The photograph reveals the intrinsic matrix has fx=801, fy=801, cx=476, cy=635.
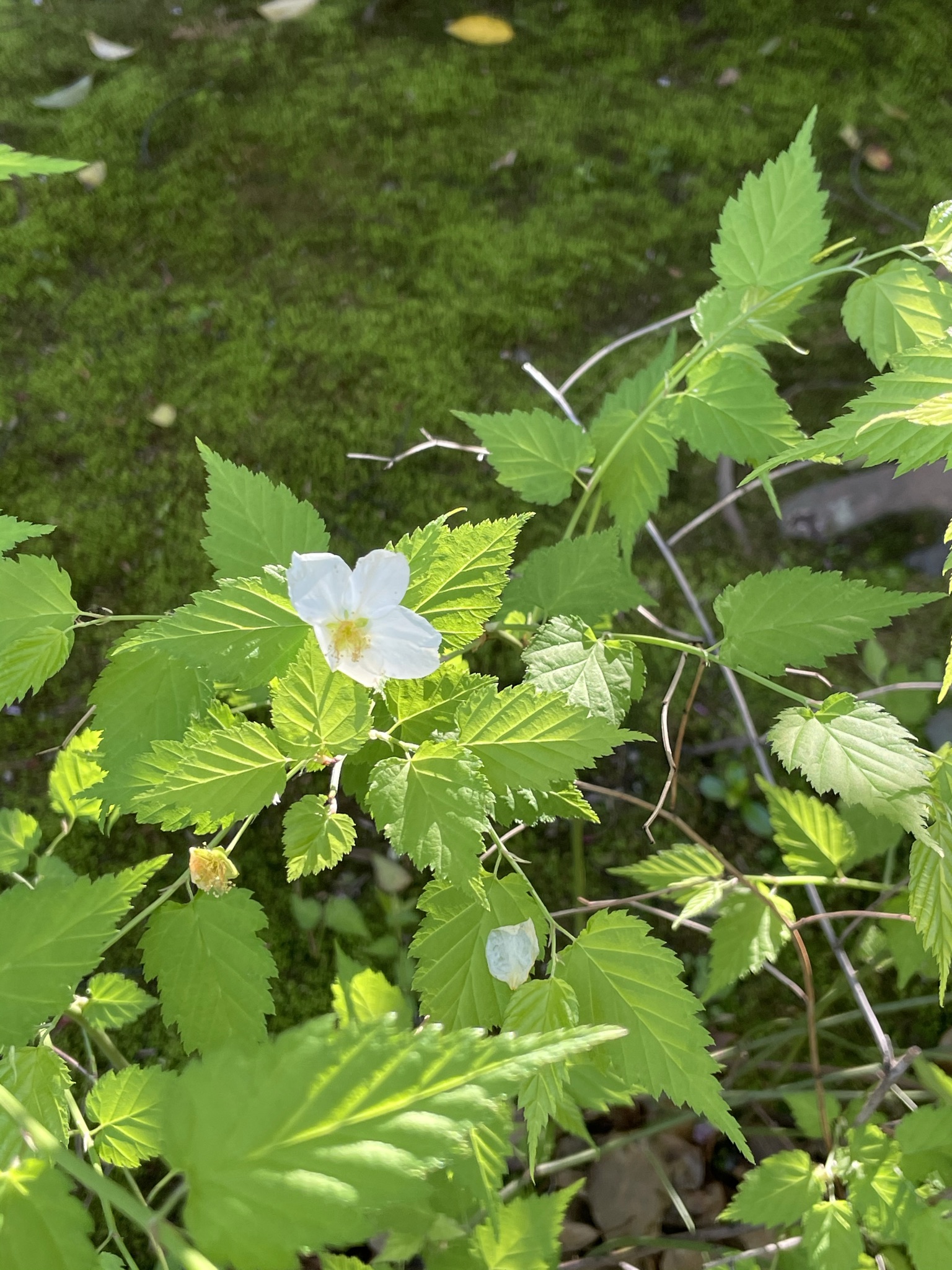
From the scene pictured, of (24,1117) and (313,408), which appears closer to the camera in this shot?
(24,1117)

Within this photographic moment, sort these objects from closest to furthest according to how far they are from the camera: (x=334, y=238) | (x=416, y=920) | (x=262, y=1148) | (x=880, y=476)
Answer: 1. (x=262, y=1148)
2. (x=416, y=920)
3. (x=880, y=476)
4. (x=334, y=238)

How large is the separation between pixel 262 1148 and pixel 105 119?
224 cm

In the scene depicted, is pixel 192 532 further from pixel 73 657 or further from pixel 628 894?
pixel 628 894

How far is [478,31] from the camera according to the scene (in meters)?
2.03

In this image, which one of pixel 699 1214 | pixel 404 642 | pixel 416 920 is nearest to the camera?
pixel 404 642

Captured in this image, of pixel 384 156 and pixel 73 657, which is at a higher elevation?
pixel 384 156

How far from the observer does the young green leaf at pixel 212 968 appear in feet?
2.69

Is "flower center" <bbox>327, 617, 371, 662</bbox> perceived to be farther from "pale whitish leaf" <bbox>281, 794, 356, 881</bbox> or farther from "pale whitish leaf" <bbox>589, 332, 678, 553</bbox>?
"pale whitish leaf" <bbox>589, 332, 678, 553</bbox>

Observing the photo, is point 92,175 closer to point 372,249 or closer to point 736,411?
point 372,249

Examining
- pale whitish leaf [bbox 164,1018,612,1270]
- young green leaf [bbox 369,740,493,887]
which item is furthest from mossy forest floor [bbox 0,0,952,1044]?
pale whitish leaf [bbox 164,1018,612,1270]

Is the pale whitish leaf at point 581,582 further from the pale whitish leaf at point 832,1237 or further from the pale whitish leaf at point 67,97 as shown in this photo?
the pale whitish leaf at point 67,97

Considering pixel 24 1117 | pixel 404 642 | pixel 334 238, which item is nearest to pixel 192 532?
pixel 334 238

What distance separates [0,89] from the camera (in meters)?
1.91

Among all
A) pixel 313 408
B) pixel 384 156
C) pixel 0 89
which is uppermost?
pixel 0 89
